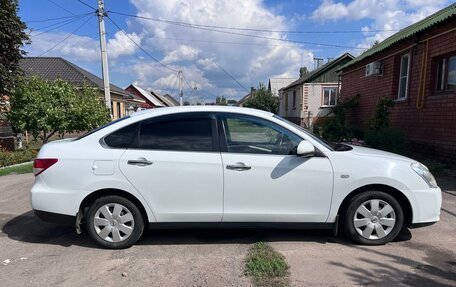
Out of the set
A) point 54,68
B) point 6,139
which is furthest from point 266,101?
point 6,139

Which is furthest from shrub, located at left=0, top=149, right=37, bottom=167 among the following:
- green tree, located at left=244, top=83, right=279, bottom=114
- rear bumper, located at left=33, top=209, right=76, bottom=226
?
green tree, located at left=244, top=83, right=279, bottom=114

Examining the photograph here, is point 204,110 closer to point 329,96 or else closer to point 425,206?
point 425,206

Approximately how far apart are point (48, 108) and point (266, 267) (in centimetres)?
1229

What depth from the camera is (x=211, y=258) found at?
4.03m

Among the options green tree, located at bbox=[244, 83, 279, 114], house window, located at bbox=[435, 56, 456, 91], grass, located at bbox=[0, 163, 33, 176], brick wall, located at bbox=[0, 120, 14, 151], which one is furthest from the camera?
green tree, located at bbox=[244, 83, 279, 114]

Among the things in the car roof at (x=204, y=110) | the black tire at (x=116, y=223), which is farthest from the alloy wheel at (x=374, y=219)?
the black tire at (x=116, y=223)

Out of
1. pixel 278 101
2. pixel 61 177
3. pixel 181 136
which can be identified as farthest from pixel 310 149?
→ pixel 278 101

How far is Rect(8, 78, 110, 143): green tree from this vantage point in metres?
13.3

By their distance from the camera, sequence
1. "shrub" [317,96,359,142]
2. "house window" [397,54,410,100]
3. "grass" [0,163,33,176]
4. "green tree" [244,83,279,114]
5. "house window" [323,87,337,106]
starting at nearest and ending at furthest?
1. "grass" [0,163,33,176]
2. "house window" [397,54,410,100]
3. "shrub" [317,96,359,142]
4. "house window" [323,87,337,106]
5. "green tree" [244,83,279,114]

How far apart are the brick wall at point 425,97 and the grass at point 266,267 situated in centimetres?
739

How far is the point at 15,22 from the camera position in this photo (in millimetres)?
13391

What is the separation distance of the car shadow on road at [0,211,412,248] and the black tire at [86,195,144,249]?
215 mm

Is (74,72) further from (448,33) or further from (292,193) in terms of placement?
(292,193)

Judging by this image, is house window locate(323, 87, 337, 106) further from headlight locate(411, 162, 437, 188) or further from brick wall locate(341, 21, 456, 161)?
headlight locate(411, 162, 437, 188)
